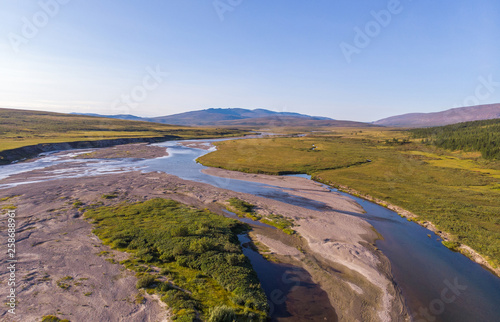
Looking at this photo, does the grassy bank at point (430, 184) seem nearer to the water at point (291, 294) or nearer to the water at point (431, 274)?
the water at point (431, 274)

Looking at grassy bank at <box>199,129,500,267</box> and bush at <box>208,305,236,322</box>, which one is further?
grassy bank at <box>199,129,500,267</box>

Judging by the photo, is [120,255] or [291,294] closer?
[291,294]

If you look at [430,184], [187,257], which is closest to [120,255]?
[187,257]

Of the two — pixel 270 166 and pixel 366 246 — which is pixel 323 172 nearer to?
pixel 270 166

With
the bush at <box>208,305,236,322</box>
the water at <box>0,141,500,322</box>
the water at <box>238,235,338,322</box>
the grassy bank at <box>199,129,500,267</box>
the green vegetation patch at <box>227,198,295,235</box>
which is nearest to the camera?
the bush at <box>208,305,236,322</box>

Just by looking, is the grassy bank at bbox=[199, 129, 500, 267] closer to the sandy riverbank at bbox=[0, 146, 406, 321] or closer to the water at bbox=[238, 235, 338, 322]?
the sandy riverbank at bbox=[0, 146, 406, 321]

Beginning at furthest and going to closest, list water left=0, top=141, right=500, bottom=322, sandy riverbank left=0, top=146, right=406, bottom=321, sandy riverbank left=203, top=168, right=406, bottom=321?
1. sandy riverbank left=203, top=168, right=406, bottom=321
2. water left=0, top=141, right=500, bottom=322
3. sandy riverbank left=0, top=146, right=406, bottom=321

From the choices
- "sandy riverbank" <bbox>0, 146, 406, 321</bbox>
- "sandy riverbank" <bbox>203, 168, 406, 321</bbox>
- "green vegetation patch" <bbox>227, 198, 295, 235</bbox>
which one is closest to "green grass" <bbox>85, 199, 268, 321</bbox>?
"sandy riverbank" <bbox>0, 146, 406, 321</bbox>

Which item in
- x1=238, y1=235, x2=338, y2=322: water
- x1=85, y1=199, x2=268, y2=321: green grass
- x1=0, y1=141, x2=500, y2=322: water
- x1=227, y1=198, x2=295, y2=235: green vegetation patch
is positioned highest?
x1=85, y1=199, x2=268, y2=321: green grass

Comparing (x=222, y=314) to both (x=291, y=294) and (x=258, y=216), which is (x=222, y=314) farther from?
(x=258, y=216)
